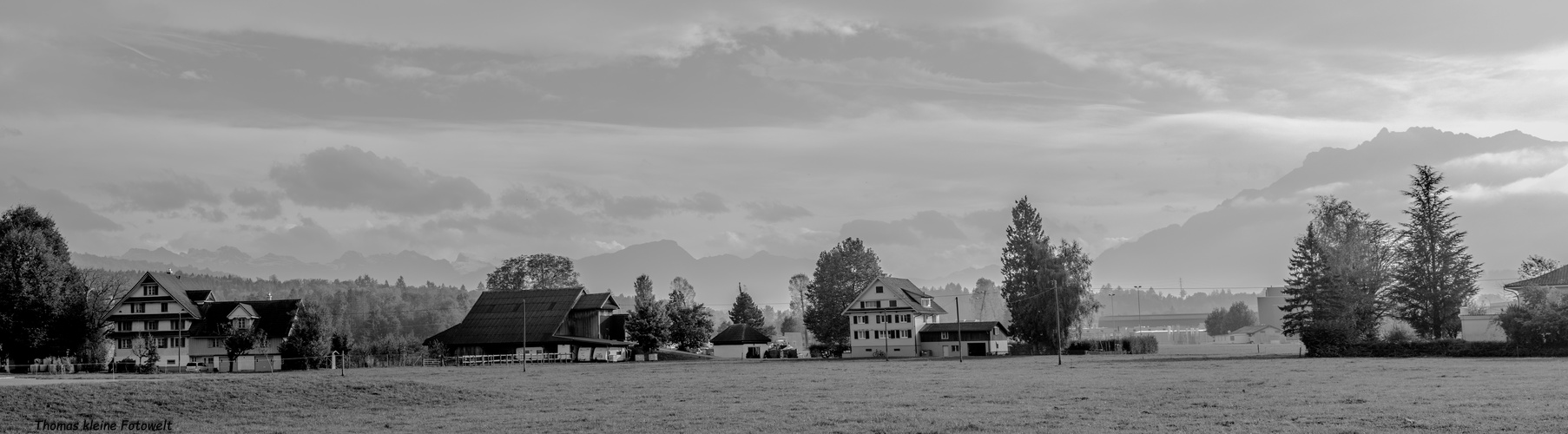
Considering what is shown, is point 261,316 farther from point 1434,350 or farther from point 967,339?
point 1434,350

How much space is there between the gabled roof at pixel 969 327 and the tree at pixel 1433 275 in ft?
113

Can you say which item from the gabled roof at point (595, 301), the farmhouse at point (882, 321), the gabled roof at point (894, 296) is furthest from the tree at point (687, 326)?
the farmhouse at point (882, 321)

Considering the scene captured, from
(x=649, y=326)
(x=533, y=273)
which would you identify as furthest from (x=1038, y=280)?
(x=533, y=273)

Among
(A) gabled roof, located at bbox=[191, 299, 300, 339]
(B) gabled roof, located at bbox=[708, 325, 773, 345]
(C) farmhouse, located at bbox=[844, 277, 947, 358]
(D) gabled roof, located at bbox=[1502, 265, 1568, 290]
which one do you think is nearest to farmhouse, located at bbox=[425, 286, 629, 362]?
(B) gabled roof, located at bbox=[708, 325, 773, 345]

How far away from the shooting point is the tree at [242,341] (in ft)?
287

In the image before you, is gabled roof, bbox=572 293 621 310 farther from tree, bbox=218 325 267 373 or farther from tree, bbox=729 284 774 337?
tree, bbox=218 325 267 373

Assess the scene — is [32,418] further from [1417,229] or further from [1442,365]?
[1417,229]

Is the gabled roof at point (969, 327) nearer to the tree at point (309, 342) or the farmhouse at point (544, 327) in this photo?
the farmhouse at point (544, 327)

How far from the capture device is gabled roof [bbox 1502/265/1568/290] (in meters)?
82.8

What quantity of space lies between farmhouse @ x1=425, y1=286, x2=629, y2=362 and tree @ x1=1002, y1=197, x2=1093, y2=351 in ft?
126

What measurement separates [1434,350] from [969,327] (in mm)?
43340

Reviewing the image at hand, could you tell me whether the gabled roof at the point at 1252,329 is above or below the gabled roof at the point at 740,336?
below

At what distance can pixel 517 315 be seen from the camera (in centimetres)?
11231

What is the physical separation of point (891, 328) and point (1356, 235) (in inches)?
1683
